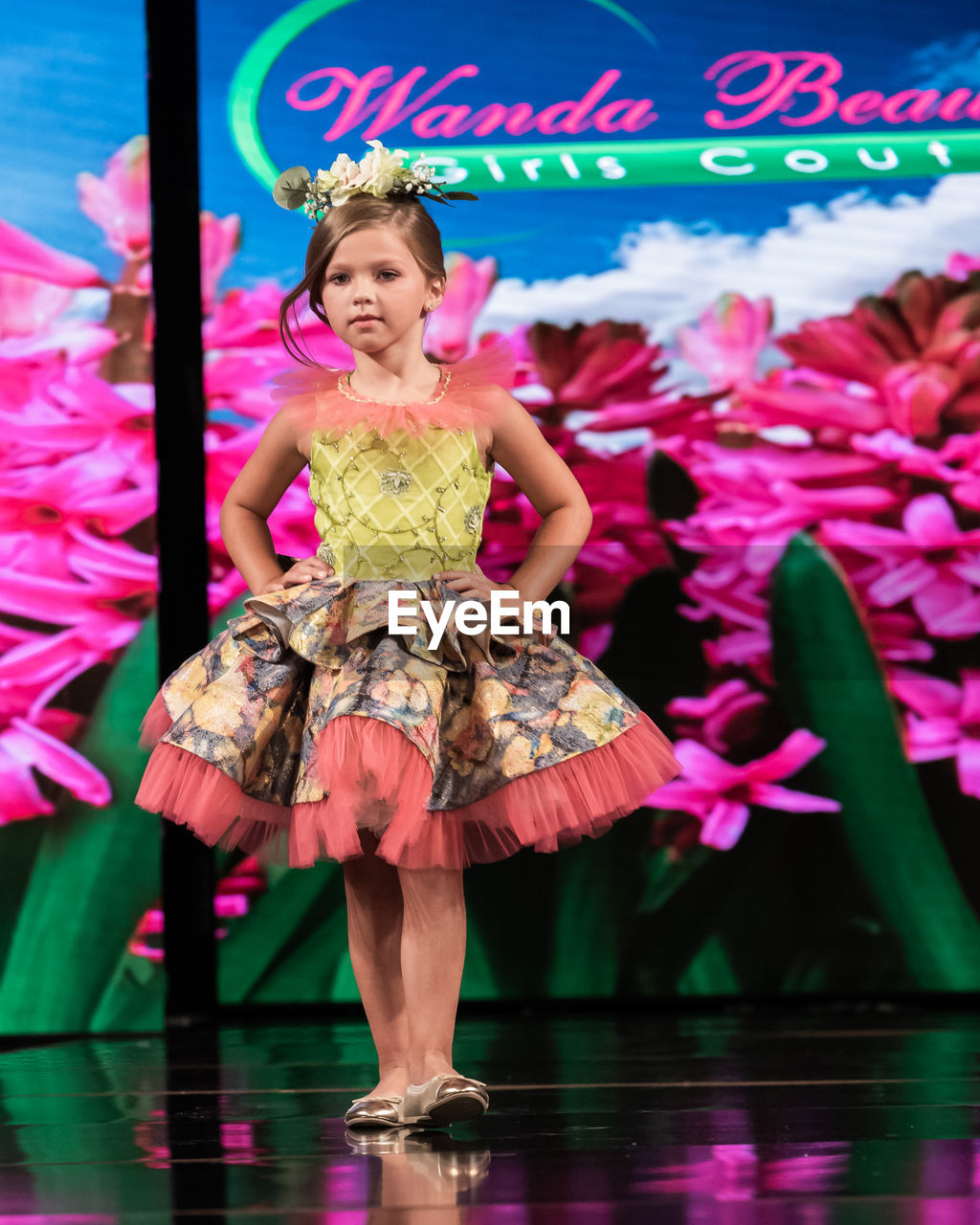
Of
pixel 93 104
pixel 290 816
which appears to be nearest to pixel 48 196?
pixel 93 104

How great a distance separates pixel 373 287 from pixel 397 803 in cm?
72

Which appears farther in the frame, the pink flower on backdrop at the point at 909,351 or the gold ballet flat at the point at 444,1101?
the pink flower on backdrop at the point at 909,351

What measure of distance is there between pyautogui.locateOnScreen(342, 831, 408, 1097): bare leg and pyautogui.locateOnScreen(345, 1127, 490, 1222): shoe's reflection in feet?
0.43

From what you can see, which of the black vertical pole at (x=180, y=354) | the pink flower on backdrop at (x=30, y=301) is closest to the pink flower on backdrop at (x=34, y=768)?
the black vertical pole at (x=180, y=354)

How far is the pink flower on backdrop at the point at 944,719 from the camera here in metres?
2.96

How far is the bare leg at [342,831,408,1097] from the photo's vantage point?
1886mm

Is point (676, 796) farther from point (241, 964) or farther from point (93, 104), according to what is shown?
point (93, 104)

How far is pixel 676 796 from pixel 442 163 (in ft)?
4.76

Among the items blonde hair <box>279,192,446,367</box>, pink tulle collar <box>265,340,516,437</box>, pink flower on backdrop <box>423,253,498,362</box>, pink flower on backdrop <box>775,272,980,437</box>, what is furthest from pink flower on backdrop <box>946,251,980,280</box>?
blonde hair <box>279,192,446,367</box>

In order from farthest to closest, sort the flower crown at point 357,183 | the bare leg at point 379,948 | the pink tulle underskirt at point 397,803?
the flower crown at point 357,183 < the bare leg at point 379,948 < the pink tulle underskirt at point 397,803

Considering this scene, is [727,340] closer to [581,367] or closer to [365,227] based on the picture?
[581,367]

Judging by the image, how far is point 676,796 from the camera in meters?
Result: 2.98

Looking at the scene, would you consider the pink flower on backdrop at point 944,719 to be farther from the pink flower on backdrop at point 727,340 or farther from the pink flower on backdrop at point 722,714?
the pink flower on backdrop at point 727,340

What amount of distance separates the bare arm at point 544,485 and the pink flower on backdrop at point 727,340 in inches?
41.8
